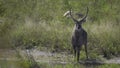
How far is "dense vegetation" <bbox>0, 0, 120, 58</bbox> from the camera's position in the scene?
704 inches

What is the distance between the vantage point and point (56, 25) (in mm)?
20812

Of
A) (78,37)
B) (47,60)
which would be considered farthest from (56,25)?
(47,60)

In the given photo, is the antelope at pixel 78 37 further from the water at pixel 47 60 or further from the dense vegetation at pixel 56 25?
the dense vegetation at pixel 56 25

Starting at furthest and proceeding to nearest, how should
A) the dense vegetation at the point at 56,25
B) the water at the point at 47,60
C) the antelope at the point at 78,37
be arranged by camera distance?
the dense vegetation at the point at 56,25 < the antelope at the point at 78,37 < the water at the point at 47,60

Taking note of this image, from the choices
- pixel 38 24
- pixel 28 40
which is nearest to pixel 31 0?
pixel 38 24

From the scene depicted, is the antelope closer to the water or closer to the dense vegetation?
the water

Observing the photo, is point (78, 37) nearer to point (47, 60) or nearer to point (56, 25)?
point (47, 60)

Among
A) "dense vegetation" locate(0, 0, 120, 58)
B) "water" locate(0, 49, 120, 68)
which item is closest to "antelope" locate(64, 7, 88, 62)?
"water" locate(0, 49, 120, 68)

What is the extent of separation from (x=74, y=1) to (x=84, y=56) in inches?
409

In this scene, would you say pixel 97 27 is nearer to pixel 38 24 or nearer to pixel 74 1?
pixel 38 24

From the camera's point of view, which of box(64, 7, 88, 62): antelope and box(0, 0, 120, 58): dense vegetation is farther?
box(0, 0, 120, 58): dense vegetation

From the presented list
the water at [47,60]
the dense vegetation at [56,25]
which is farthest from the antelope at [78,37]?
the dense vegetation at [56,25]

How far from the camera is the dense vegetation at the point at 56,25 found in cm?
1789

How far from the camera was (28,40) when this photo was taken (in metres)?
18.6
